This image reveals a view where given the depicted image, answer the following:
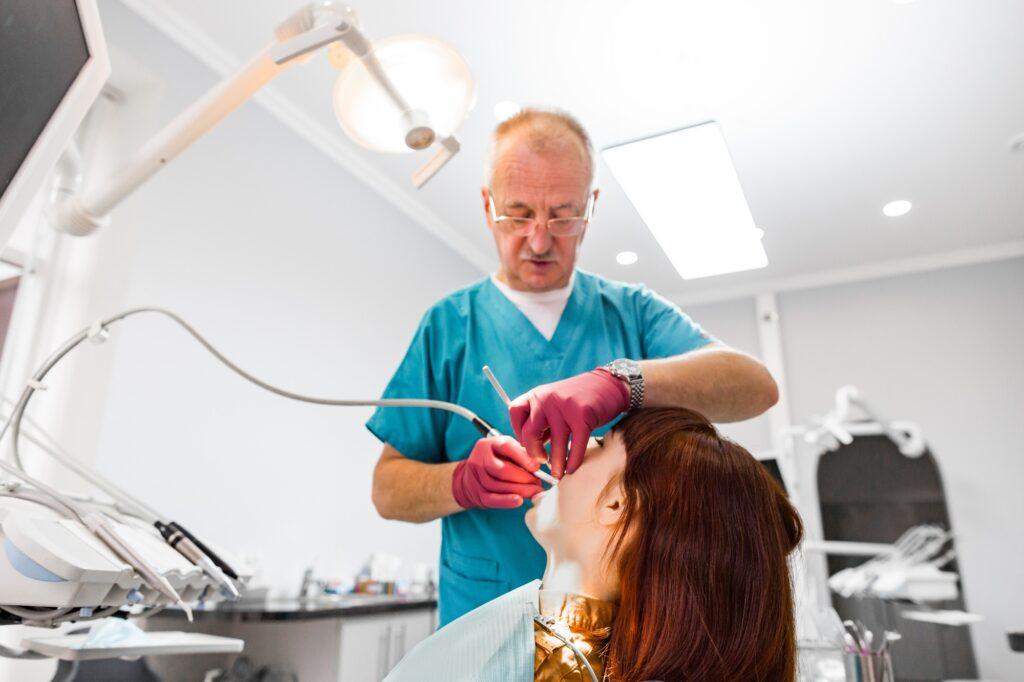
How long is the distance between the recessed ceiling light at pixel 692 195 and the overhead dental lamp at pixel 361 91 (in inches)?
25.2

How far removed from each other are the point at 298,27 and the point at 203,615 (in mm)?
1897

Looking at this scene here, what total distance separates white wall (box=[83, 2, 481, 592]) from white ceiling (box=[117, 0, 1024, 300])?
26 centimetres

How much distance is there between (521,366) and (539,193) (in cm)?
35

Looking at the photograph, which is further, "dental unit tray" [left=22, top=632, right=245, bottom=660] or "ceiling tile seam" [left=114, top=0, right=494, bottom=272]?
"ceiling tile seam" [left=114, top=0, right=494, bottom=272]

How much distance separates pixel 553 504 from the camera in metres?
1.02

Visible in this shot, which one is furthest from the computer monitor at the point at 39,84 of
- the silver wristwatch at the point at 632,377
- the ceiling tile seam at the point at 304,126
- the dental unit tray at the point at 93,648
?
the ceiling tile seam at the point at 304,126

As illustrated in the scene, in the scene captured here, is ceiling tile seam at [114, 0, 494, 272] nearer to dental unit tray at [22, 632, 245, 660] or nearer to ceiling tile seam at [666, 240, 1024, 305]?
dental unit tray at [22, 632, 245, 660]

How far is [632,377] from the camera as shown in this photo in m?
1.06

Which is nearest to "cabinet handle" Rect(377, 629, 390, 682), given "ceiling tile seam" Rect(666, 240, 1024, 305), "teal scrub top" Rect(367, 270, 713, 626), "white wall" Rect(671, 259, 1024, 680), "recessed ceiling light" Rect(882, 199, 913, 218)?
"teal scrub top" Rect(367, 270, 713, 626)

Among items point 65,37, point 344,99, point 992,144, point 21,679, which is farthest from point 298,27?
point 992,144

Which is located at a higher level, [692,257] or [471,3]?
[471,3]

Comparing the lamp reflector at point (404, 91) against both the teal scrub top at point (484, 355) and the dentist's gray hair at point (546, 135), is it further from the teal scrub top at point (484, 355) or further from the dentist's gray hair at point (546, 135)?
the teal scrub top at point (484, 355)

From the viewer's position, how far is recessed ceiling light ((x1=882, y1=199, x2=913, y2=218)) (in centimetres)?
411

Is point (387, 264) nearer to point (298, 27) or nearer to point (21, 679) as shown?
point (21, 679)
